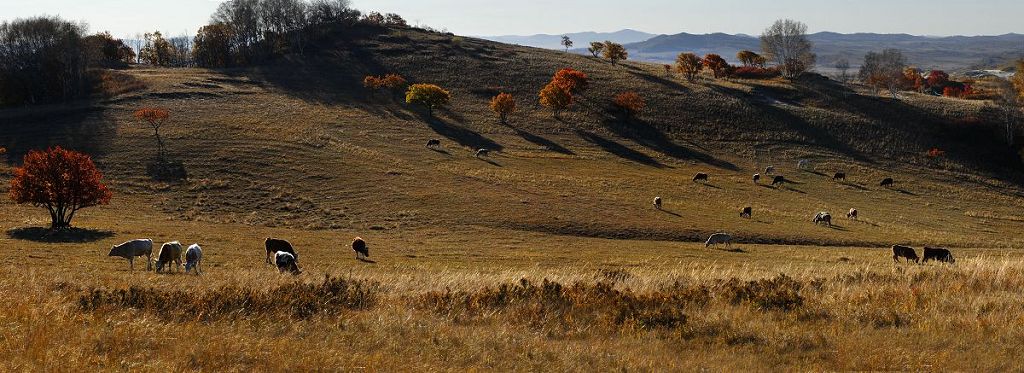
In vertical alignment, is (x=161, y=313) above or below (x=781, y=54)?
below

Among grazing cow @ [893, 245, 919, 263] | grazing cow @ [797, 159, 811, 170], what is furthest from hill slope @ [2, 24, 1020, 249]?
grazing cow @ [893, 245, 919, 263]

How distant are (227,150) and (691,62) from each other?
283 ft

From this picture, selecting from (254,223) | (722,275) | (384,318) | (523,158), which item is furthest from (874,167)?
(384,318)

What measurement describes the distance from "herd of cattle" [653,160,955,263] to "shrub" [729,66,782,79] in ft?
180

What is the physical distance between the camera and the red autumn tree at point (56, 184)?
3750 centimetres

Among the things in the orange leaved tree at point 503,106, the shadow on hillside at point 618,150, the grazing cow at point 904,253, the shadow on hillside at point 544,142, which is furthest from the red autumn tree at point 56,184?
the orange leaved tree at point 503,106

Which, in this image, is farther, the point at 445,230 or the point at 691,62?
the point at 691,62

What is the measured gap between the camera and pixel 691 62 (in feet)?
400

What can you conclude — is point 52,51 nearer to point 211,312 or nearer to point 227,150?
point 227,150

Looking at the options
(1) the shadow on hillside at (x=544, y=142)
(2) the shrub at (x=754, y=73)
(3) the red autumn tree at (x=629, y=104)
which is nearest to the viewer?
(1) the shadow on hillside at (x=544, y=142)

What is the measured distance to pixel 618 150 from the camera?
3182 inches

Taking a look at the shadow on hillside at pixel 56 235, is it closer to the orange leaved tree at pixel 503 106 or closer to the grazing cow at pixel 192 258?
the grazing cow at pixel 192 258

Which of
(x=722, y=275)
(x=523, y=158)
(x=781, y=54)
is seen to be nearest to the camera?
(x=722, y=275)

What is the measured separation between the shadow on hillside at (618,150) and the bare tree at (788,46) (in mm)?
59983
